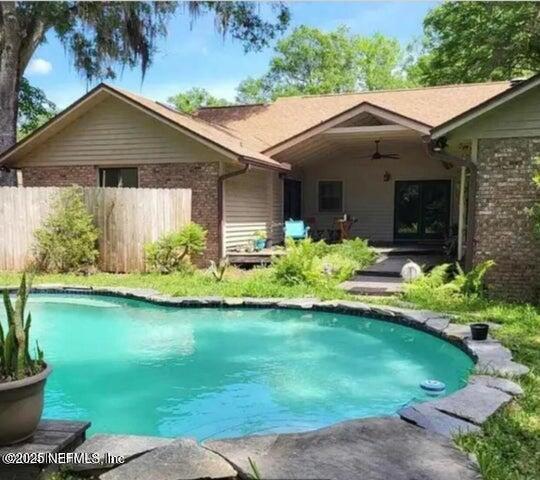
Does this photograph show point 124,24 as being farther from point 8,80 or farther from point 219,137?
point 219,137

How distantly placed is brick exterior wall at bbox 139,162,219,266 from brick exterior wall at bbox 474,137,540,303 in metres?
6.18

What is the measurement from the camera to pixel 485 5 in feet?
63.1

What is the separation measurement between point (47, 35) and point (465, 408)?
17845 mm

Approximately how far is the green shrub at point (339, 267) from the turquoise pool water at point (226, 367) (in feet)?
8.42

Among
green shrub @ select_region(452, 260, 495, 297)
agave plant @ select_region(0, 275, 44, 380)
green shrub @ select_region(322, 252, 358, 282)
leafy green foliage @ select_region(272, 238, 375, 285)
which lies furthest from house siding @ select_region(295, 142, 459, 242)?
agave plant @ select_region(0, 275, 44, 380)

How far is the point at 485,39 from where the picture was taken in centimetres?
1992

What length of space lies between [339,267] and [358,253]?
5.66ft

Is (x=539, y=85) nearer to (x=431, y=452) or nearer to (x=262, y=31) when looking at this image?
(x=431, y=452)

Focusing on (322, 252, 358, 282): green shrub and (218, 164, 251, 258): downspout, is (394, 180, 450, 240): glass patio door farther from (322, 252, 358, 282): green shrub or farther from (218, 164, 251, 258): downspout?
(218, 164, 251, 258): downspout

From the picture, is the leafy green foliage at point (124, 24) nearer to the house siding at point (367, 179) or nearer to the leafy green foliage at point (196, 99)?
the house siding at point (367, 179)

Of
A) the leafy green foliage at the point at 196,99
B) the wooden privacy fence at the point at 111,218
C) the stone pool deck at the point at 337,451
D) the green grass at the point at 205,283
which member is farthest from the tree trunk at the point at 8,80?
the leafy green foliage at the point at 196,99

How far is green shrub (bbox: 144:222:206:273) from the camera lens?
11531mm

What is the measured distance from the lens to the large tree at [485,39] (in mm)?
18391

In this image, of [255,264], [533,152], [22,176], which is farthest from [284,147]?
[22,176]
